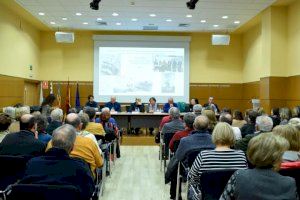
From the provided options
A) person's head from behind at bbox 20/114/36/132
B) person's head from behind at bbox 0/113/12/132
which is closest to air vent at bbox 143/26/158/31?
person's head from behind at bbox 0/113/12/132

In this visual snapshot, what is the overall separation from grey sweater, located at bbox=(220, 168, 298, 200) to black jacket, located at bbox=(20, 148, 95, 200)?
1.15m

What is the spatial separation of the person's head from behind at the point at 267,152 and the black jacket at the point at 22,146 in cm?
230

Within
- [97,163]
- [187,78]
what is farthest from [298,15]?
[97,163]

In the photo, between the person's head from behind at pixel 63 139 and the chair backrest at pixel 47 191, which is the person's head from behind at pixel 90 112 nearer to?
the person's head from behind at pixel 63 139

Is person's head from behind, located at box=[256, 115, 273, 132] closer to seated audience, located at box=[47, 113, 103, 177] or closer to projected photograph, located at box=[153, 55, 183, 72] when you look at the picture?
seated audience, located at box=[47, 113, 103, 177]

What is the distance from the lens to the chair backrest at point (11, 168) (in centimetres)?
335

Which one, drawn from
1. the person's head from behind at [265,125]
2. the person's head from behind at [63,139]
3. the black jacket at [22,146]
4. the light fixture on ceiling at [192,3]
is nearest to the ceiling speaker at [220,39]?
the light fixture on ceiling at [192,3]

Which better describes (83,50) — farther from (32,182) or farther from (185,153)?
(32,182)

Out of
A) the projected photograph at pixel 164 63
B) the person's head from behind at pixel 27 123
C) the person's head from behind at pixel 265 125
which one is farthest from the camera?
the projected photograph at pixel 164 63

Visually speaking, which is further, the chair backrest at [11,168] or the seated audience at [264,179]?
the chair backrest at [11,168]

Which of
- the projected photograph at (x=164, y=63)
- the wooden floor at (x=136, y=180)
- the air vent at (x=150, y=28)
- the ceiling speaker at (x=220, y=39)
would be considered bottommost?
the wooden floor at (x=136, y=180)

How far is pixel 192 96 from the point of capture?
51.4ft

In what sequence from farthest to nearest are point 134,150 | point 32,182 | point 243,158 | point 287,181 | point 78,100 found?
point 78,100, point 134,150, point 243,158, point 32,182, point 287,181

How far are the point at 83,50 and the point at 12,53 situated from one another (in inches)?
148
